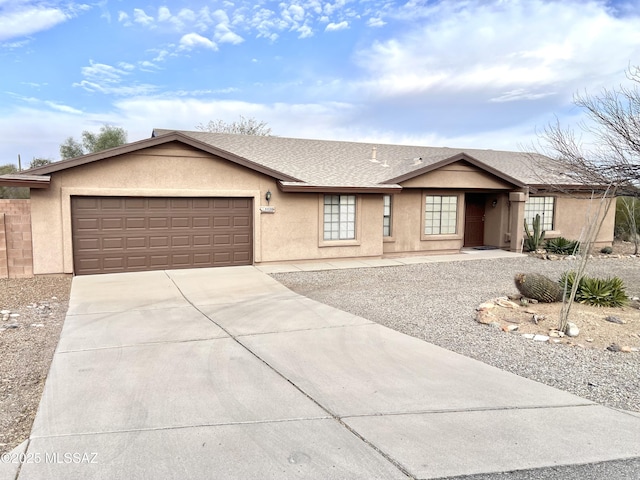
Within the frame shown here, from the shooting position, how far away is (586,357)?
20.9ft

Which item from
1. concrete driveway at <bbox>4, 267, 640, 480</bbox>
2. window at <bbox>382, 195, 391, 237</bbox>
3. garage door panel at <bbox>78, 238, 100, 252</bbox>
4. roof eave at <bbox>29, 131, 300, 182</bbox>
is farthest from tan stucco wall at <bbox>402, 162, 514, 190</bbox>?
concrete driveway at <bbox>4, 267, 640, 480</bbox>

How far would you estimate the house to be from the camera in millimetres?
12672

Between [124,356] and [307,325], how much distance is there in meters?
2.90

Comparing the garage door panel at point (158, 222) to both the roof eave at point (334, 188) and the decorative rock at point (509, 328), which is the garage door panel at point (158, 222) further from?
the decorative rock at point (509, 328)

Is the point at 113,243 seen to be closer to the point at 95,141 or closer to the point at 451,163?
the point at 451,163

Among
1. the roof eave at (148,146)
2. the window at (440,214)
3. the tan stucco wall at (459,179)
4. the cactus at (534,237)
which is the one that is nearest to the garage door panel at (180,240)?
the roof eave at (148,146)

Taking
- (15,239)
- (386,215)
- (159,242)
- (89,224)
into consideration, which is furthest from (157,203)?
(386,215)

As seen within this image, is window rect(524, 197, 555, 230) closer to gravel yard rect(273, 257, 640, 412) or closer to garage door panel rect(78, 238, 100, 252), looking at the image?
gravel yard rect(273, 257, 640, 412)

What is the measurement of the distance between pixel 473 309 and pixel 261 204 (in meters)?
7.86

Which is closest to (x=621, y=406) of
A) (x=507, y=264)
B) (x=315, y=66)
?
(x=507, y=264)

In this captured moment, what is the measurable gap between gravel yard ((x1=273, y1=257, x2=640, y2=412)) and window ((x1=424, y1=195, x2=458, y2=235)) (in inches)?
94.0

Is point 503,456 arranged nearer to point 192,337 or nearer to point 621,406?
point 621,406

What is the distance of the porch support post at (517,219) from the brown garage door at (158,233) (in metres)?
11.0

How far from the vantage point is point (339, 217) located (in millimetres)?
16250
